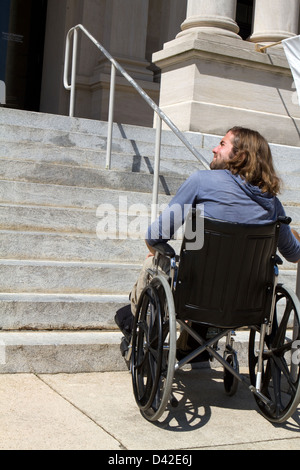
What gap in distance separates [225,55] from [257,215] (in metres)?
4.97

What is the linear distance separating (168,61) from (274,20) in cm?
143

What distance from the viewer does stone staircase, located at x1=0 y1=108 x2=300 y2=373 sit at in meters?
4.40

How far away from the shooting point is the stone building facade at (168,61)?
8.19 metres

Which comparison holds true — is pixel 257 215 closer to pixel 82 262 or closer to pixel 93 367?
pixel 93 367

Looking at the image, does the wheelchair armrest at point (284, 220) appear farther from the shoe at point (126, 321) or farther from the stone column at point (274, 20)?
the stone column at point (274, 20)

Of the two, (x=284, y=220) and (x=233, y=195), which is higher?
(x=233, y=195)

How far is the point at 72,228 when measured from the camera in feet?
18.3

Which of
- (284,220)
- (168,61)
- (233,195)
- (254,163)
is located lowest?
(284,220)

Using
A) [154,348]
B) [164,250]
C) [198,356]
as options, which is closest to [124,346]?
[198,356]

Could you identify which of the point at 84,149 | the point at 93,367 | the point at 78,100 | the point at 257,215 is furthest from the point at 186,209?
the point at 78,100

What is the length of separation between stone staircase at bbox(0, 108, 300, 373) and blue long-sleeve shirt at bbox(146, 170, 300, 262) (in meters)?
1.11

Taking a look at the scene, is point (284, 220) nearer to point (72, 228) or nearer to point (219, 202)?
point (219, 202)

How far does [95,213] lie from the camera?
5.75m

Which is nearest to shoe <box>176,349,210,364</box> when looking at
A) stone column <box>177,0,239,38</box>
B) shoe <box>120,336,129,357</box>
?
shoe <box>120,336,129,357</box>
